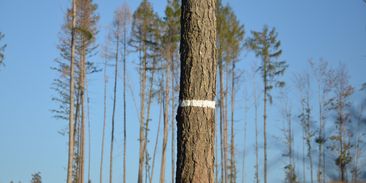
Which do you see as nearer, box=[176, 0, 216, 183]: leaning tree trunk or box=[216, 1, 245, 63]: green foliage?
box=[176, 0, 216, 183]: leaning tree trunk

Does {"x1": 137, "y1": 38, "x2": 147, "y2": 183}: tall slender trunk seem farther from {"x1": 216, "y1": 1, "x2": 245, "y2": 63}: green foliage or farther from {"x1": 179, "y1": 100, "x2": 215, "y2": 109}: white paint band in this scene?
{"x1": 179, "y1": 100, "x2": 215, "y2": 109}: white paint band

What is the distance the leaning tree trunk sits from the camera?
2830mm

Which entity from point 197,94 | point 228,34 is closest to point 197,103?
point 197,94

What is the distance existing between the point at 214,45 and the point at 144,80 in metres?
18.7

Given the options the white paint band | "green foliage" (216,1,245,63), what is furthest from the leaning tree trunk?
"green foliage" (216,1,245,63)

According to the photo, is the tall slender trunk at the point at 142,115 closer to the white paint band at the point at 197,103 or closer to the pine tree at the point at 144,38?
the pine tree at the point at 144,38

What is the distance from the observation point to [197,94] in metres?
2.89

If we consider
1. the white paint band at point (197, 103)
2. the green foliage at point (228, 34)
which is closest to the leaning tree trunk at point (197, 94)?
the white paint band at point (197, 103)

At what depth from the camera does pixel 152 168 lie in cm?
2053

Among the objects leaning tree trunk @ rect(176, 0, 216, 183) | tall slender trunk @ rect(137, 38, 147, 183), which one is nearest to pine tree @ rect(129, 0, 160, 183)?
tall slender trunk @ rect(137, 38, 147, 183)

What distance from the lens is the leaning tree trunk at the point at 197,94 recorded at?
9.29 feet

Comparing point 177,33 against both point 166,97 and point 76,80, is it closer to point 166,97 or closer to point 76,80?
point 166,97

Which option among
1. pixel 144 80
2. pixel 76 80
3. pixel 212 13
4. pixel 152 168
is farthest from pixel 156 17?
pixel 212 13

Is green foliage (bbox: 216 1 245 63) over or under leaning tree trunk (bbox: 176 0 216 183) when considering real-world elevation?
over
